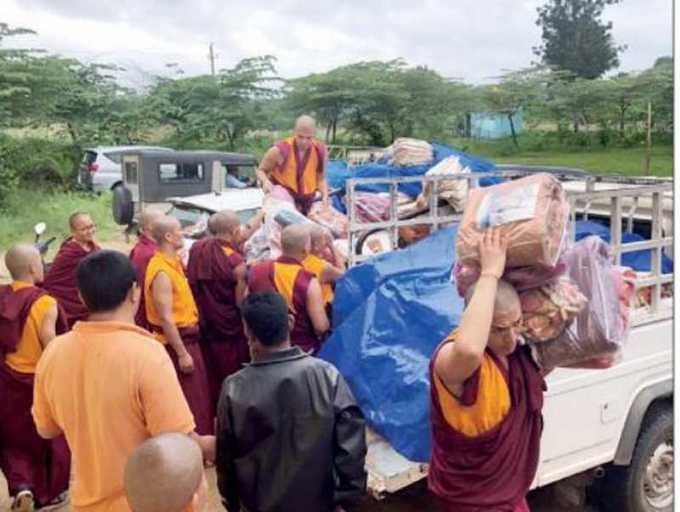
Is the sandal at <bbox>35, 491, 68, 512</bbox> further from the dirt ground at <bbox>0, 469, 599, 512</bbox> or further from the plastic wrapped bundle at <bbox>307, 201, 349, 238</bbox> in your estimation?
the plastic wrapped bundle at <bbox>307, 201, 349, 238</bbox>

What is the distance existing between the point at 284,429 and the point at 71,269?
126 inches

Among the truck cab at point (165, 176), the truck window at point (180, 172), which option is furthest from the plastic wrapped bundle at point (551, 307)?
the truck window at point (180, 172)

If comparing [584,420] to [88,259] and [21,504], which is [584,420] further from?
[21,504]

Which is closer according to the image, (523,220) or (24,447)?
(523,220)

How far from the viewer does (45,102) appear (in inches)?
706

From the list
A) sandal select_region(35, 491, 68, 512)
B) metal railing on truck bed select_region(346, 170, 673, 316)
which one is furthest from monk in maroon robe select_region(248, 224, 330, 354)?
sandal select_region(35, 491, 68, 512)

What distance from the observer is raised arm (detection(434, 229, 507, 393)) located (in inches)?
81.7

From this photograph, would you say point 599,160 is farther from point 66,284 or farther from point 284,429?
point 284,429

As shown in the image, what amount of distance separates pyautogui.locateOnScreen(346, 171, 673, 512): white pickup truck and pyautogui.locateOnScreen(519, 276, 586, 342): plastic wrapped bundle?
975mm

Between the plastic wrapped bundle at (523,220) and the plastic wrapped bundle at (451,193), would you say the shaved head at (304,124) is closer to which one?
the plastic wrapped bundle at (451,193)

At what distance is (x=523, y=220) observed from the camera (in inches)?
83.8

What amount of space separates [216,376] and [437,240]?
1.83 metres

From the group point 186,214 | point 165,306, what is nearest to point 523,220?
point 165,306

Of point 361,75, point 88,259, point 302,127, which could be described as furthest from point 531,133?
point 88,259
